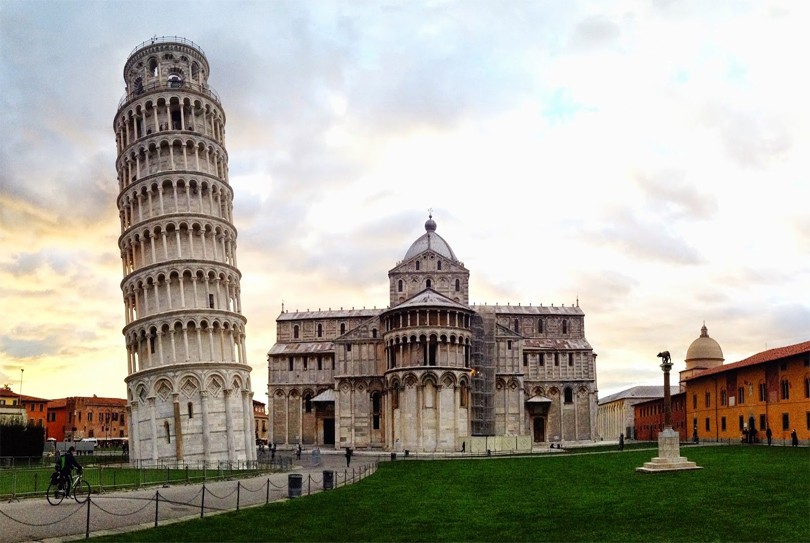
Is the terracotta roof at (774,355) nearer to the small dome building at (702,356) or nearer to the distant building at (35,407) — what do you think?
the small dome building at (702,356)

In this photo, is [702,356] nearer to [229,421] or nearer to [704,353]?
[704,353]

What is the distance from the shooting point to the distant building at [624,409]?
125 m

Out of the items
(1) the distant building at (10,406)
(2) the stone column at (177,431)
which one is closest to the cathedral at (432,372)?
(2) the stone column at (177,431)

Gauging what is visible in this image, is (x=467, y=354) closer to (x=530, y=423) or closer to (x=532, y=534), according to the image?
(x=530, y=423)

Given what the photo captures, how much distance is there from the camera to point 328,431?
97.6m

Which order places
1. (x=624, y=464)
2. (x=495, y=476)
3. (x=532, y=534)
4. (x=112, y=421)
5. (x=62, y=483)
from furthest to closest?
(x=112, y=421)
(x=624, y=464)
(x=495, y=476)
(x=62, y=483)
(x=532, y=534)

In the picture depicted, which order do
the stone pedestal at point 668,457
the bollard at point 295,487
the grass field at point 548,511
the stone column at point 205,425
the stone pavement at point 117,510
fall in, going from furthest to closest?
1. the stone column at point 205,425
2. the stone pedestal at point 668,457
3. the bollard at point 295,487
4. the stone pavement at point 117,510
5. the grass field at point 548,511

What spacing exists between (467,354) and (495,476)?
4046 centimetres

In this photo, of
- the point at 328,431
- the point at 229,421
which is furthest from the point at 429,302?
the point at 328,431

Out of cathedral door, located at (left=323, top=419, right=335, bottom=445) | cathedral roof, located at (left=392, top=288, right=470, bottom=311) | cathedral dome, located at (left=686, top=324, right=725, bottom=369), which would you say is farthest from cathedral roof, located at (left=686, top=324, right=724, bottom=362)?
cathedral door, located at (left=323, top=419, right=335, bottom=445)

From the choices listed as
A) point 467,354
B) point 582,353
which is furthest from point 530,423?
point 467,354

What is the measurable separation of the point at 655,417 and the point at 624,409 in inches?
897

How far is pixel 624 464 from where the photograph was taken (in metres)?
43.8

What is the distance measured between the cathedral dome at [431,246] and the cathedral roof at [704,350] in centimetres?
3913
